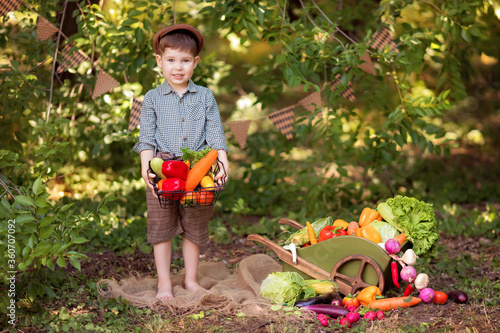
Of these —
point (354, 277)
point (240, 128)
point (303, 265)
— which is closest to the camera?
point (354, 277)

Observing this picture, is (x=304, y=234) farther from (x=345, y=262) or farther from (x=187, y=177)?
(x=187, y=177)

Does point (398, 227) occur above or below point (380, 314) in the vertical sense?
above

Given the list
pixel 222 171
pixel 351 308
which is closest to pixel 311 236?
pixel 351 308

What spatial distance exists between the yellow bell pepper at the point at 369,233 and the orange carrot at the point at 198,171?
43.1 inches

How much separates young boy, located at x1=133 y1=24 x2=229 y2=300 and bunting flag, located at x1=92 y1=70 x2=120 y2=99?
881 millimetres

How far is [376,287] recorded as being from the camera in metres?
3.15

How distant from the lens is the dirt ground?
287 cm

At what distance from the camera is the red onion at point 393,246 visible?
10.3 ft

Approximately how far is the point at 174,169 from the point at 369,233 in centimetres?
132

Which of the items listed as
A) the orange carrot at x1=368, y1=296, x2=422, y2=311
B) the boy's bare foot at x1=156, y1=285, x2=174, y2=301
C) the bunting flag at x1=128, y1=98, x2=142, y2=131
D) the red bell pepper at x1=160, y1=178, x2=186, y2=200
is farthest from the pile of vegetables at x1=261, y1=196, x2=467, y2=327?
the bunting flag at x1=128, y1=98, x2=142, y2=131

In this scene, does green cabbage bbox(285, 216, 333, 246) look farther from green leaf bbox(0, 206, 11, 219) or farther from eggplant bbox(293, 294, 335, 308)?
green leaf bbox(0, 206, 11, 219)

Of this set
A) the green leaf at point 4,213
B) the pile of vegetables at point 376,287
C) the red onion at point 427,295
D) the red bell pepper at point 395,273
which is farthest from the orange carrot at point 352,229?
the green leaf at point 4,213

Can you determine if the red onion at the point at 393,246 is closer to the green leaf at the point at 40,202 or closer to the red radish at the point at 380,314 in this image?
the red radish at the point at 380,314

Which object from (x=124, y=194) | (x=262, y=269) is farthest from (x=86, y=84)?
(x=262, y=269)
